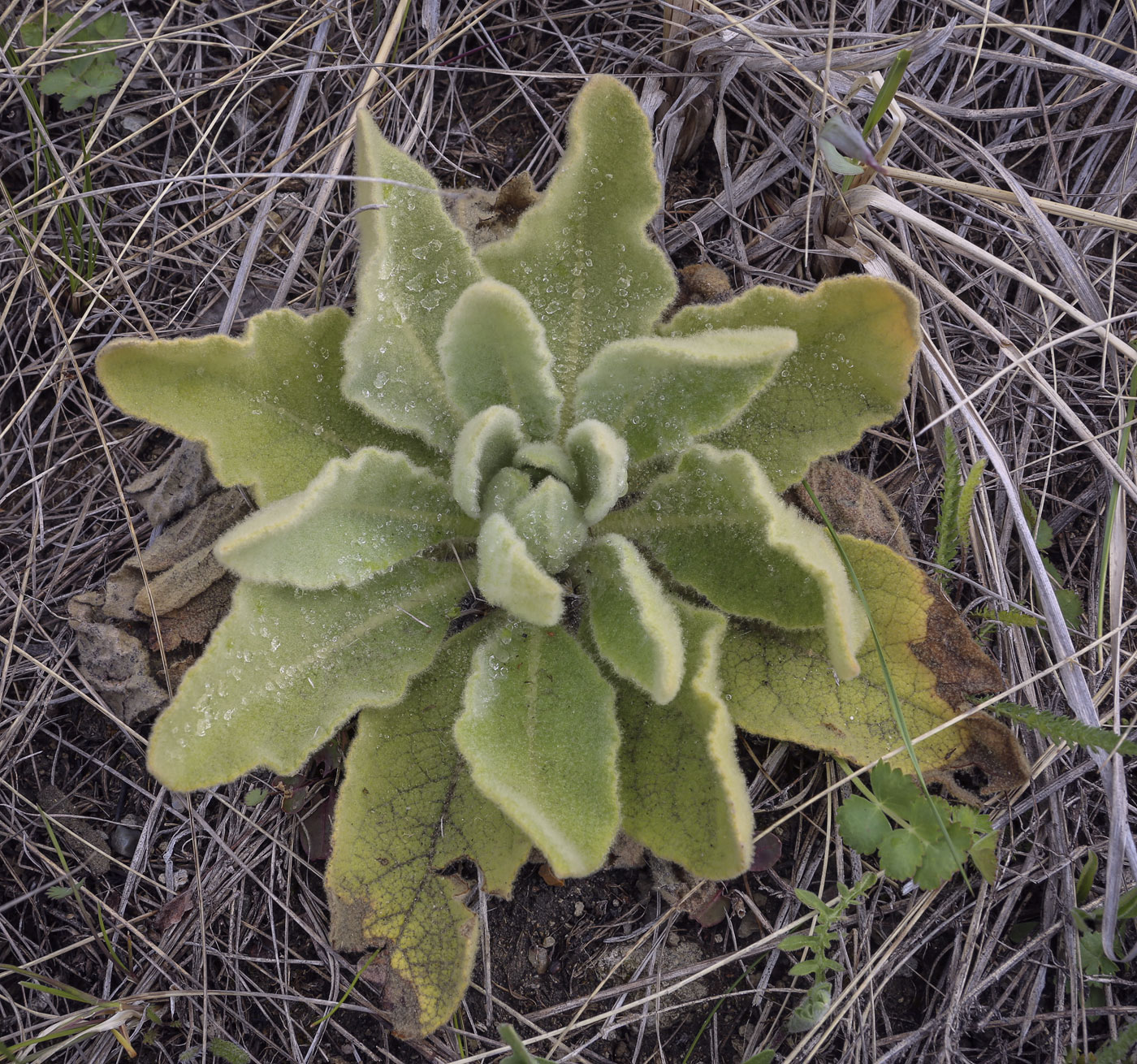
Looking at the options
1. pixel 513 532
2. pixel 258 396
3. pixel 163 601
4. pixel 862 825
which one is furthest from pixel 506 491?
pixel 862 825

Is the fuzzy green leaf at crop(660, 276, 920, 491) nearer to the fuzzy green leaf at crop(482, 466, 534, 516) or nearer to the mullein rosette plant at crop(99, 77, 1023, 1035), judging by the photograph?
the mullein rosette plant at crop(99, 77, 1023, 1035)

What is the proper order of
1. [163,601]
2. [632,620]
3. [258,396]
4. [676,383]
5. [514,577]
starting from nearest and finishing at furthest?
[514,577], [632,620], [676,383], [258,396], [163,601]

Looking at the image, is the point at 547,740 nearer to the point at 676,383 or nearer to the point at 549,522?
the point at 549,522

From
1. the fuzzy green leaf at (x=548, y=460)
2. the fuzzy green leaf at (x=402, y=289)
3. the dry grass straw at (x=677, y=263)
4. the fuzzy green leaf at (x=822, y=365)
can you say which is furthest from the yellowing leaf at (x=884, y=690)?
the fuzzy green leaf at (x=402, y=289)

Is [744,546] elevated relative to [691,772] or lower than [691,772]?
elevated

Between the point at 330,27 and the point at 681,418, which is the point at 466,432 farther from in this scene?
the point at 330,27

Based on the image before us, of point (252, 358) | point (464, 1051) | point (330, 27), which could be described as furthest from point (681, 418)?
point (330, 27)
